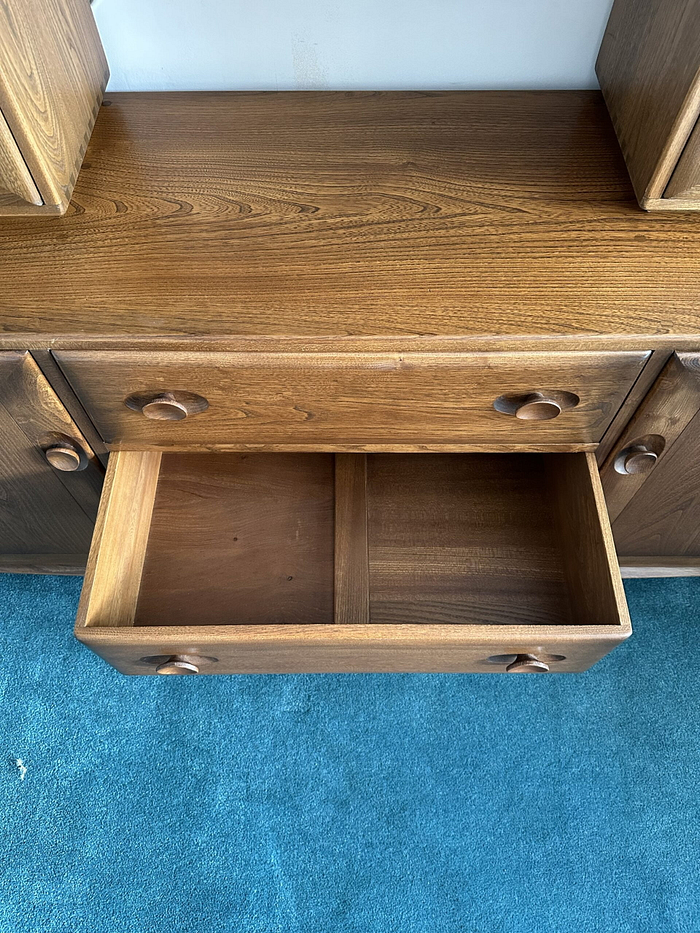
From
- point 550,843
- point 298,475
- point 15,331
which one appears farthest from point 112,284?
point 550,843

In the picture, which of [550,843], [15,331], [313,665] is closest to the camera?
[15,331]

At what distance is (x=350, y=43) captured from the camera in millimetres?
839

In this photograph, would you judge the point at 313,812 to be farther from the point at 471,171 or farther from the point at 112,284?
the point at 471,171

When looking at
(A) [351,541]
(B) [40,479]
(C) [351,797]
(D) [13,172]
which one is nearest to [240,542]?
(A) [351,541]

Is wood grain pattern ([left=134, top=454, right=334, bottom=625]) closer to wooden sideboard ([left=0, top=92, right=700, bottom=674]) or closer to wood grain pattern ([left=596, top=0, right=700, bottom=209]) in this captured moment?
wooden sideboard ([left=0, top=92, right=700, bottom=674])

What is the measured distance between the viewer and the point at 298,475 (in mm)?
938

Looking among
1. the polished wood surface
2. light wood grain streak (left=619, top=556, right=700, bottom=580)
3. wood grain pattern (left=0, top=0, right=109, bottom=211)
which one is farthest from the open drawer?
wood grain pattern (left=0, top=0, right=109, bottom=211)

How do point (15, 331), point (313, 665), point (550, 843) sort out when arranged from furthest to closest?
point (550, 843), point (313, 665), point (15, 331)

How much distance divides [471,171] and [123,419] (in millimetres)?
448

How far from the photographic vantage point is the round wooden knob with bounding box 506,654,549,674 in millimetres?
742

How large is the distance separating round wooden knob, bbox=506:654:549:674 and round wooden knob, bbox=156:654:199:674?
0.33 metres

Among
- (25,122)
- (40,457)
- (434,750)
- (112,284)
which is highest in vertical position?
(25,122)

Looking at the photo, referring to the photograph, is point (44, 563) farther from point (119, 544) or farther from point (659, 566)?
point (659, 566)

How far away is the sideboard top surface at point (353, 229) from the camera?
2.20 feet
